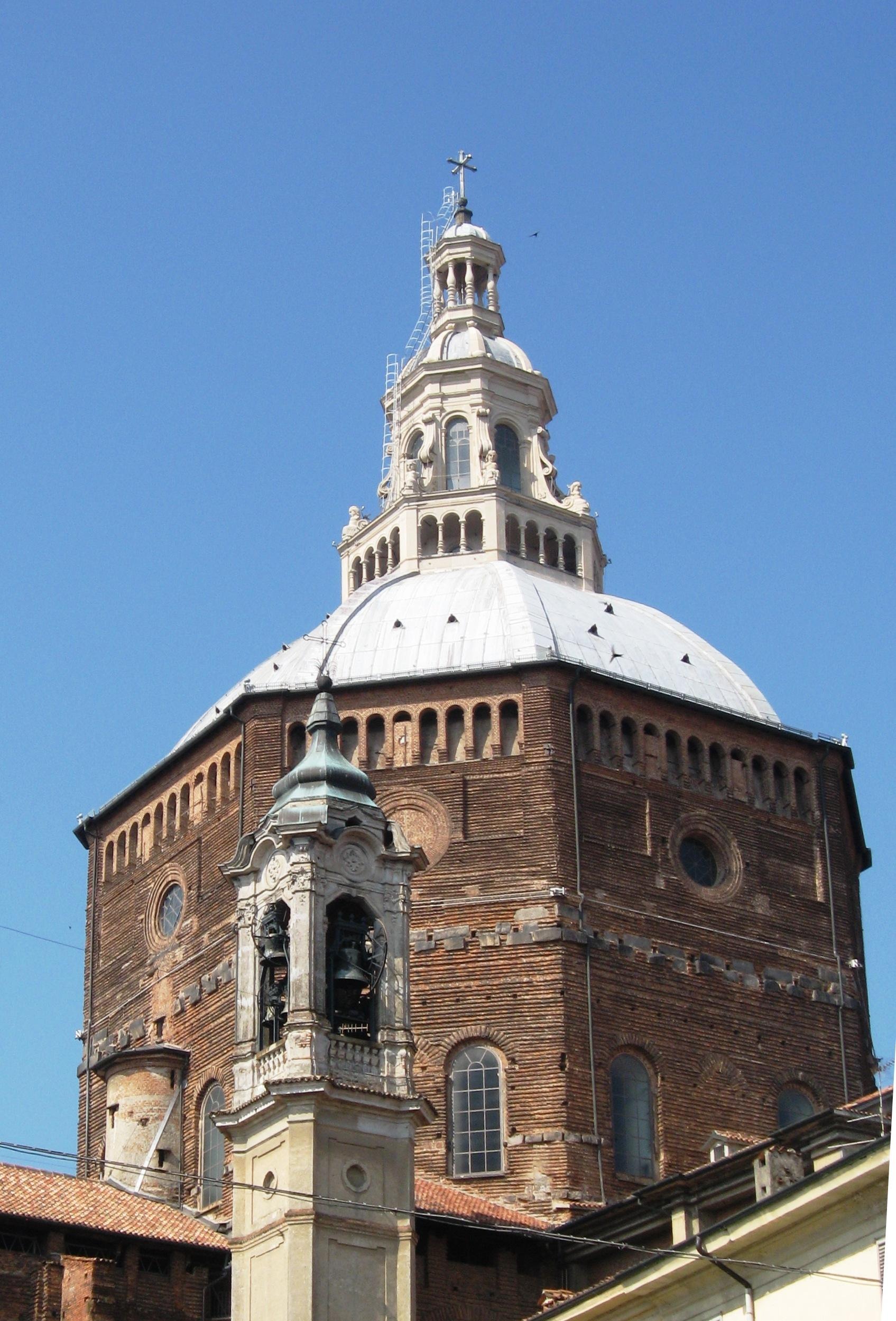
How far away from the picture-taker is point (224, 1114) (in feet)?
111

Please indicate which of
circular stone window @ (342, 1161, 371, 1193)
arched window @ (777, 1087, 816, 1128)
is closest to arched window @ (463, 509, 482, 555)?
arched window @ (777, 1087, 816, 1128)

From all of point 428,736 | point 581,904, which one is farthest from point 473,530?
point 581,904

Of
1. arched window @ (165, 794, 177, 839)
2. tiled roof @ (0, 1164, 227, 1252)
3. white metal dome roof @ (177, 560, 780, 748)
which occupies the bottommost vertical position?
tiled roof @ (0, 1164, 227, 1252)

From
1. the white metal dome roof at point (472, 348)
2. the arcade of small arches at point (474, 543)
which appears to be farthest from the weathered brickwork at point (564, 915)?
the white metal dome roof at point (472, 348)

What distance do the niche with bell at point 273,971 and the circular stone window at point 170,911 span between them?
12.9m

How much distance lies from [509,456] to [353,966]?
24377mm

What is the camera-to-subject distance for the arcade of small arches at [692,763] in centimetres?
4669

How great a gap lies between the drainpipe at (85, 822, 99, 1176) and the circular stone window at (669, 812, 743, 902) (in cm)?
1240

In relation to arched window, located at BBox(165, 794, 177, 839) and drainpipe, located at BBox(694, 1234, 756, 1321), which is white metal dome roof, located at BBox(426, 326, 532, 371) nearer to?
arched window, located at BBox(165, 794, 177, 839)

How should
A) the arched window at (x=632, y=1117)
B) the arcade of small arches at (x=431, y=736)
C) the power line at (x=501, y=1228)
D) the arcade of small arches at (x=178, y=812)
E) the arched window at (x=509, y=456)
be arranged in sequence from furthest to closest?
the arched window at (x=509, y=456) → the arcade of small arches at (x=178, y=812) → the arcade of small arches at (x=431, y=736) → the arched window at (x=632, y=1117) → the power line at (x=501, y=1228)

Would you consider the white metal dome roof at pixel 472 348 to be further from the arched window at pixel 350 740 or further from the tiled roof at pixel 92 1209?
the tiled roof at pixel 92 1209

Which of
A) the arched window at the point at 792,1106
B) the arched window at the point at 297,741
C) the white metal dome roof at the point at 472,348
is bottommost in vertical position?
the arched window at the point at 792,1106

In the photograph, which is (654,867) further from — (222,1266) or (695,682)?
(222,1266)

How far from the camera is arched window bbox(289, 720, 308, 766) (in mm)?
46906
